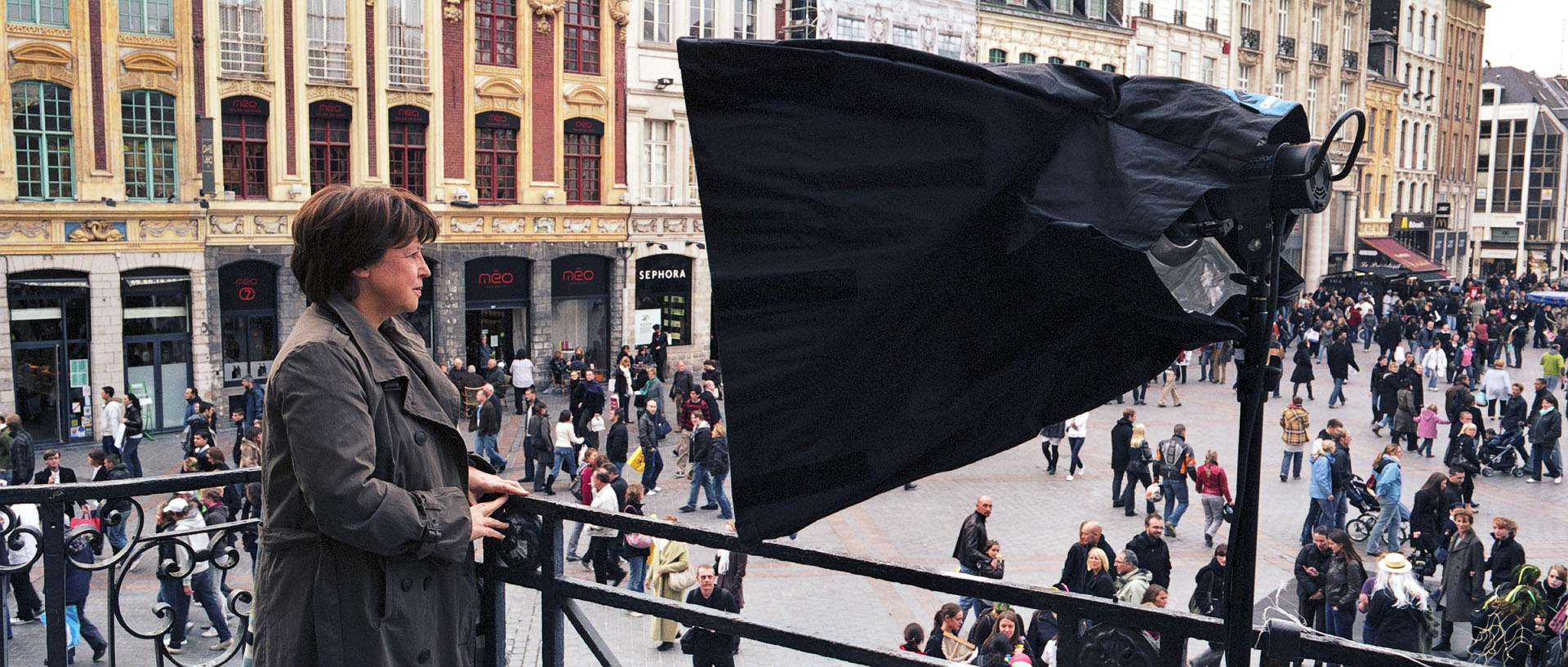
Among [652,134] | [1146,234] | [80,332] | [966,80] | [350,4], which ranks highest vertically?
[350,4]

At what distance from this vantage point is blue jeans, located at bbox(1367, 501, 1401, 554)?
54.0 feet

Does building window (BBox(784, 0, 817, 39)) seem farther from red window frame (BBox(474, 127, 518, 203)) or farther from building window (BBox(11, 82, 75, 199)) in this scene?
building window (BBox(11, 82, 75, 199))

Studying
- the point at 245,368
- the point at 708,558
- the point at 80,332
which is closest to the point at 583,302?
the point at 245,368

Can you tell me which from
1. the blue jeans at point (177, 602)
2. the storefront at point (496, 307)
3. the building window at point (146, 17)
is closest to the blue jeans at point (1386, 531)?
the blue jeans at point (177, 602)

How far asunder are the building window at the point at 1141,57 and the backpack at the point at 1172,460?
31.1 m

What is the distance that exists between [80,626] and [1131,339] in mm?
11657

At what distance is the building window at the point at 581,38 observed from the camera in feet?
104

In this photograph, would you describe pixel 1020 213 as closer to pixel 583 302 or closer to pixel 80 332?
pixel 80 332

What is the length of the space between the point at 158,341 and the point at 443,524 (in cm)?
2585

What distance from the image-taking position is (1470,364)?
Answer: 32906 millimetres

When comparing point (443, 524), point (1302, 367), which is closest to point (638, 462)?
point (443, 524)

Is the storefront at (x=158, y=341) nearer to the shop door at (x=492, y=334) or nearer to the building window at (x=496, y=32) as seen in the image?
the shop door at (x=492, y=334)

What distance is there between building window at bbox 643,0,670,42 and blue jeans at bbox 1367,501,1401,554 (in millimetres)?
22390

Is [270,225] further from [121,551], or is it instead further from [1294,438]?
[121,551]
